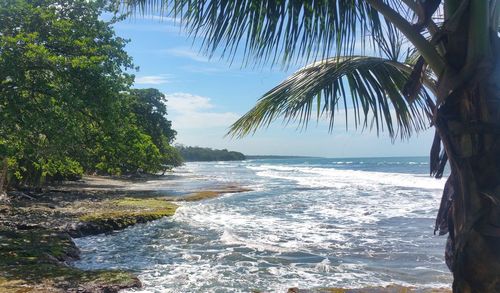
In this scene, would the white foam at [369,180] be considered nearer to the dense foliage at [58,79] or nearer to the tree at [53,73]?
the dense foliage at [58,79]

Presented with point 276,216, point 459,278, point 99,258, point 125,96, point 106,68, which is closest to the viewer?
point 459,278

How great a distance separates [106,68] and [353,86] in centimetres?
949

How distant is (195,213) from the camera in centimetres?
1691

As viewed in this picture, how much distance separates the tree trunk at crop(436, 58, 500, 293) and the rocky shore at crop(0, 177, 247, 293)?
5329mm

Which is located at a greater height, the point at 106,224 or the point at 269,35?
the point at 269,35

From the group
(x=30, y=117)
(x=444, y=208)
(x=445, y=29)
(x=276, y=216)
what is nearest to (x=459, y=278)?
(x=444, y=208)

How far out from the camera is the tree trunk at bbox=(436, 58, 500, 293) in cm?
217

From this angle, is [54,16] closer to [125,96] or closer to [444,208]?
[125,96]

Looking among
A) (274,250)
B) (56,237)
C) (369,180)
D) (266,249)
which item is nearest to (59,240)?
(56,237)

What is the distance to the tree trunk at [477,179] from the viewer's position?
2.17 m

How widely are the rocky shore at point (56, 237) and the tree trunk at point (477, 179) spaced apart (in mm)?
5329

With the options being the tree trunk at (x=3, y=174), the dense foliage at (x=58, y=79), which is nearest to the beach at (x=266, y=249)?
the tree trunk at (x=3, y=174)

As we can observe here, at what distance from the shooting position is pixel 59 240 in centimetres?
958

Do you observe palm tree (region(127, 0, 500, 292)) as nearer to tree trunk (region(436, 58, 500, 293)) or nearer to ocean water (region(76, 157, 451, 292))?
tree trunk (region(436, 58, 500, 293))
